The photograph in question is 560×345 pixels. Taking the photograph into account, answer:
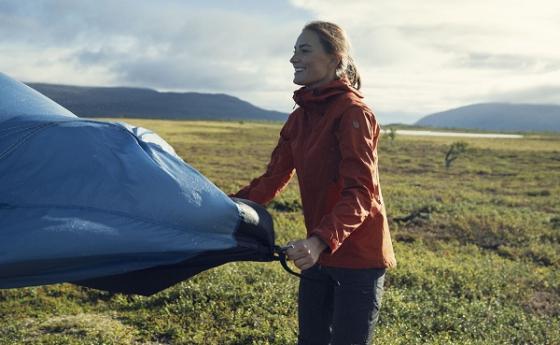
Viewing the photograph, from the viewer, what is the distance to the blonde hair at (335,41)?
12.5 ft

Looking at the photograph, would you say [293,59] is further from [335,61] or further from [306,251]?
[306,251]

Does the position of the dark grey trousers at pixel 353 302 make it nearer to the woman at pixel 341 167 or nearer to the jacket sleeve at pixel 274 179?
the woman at pixel 341 167

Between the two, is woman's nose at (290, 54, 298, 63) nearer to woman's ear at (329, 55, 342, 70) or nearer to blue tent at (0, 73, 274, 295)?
woman's ear at (329, 55, 342, 70)

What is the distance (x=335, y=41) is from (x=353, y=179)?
3.21ft

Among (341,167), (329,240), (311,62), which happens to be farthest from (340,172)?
(311,62)

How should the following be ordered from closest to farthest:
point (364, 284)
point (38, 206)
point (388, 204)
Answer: point (38, 206)
point (364, 284)
point (388, 204)

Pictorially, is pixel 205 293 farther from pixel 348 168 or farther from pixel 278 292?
pixel 348 168

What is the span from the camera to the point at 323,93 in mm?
3844

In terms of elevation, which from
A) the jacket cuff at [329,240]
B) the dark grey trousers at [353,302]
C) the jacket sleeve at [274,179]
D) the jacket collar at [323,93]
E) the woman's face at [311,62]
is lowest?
the dark grey trousers at [353,302]

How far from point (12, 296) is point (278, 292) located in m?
4.64

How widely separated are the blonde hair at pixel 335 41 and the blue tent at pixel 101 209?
1201mm

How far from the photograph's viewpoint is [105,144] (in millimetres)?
3598

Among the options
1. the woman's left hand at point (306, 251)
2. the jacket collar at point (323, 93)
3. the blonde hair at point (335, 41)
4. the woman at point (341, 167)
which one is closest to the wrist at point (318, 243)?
the woman's left hand at point (306, 251)

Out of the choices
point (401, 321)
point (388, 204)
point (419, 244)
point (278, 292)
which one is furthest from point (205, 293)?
point (388, 204)
